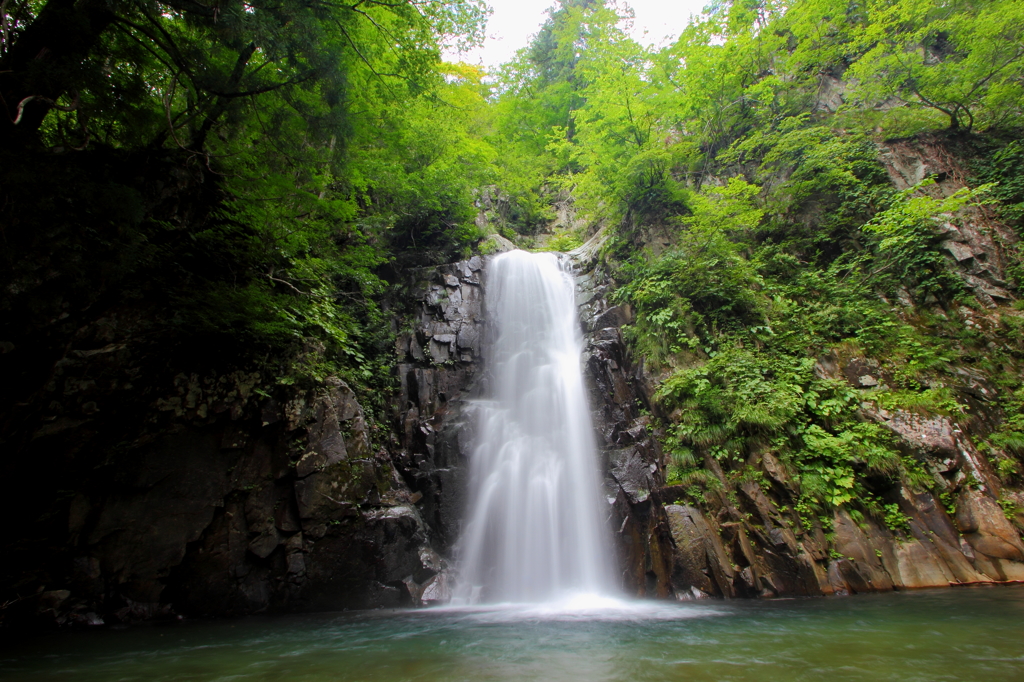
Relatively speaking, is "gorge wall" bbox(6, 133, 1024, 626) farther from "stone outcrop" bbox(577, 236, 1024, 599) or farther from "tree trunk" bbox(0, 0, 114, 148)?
Result: "tree trunk" bbox(0, 0, 114, 148)

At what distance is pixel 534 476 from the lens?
9.45 meters

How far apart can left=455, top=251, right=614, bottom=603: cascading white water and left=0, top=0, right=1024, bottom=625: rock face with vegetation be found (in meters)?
0.55

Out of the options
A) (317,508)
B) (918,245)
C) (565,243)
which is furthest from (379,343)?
(918,245)

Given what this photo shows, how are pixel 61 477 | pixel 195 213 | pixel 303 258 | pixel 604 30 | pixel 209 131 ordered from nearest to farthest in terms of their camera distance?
1. pixel 61 477
2. pixel 209 131
3. pixel 195 213
4. pixel 303 258
5. pixel 604 30

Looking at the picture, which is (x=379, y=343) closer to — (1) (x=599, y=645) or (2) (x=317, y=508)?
(2) (x=317, y=508)

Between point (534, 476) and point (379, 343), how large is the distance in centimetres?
543

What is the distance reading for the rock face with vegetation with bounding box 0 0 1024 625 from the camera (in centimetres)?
611

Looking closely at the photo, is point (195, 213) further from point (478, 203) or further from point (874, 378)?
point (874, 378)

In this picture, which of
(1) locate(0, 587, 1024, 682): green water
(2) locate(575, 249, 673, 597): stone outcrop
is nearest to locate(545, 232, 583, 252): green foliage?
(2) locate(575, 249, 673, 597): stone outcrop

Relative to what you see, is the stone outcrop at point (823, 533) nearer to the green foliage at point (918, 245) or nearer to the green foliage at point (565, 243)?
the green foliage at point (918, 245)

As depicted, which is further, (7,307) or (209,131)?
(209,131)

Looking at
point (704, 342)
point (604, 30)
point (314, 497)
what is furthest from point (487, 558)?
point (604, 30)

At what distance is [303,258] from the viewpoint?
9.49m

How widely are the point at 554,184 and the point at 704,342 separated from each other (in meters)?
13.9
